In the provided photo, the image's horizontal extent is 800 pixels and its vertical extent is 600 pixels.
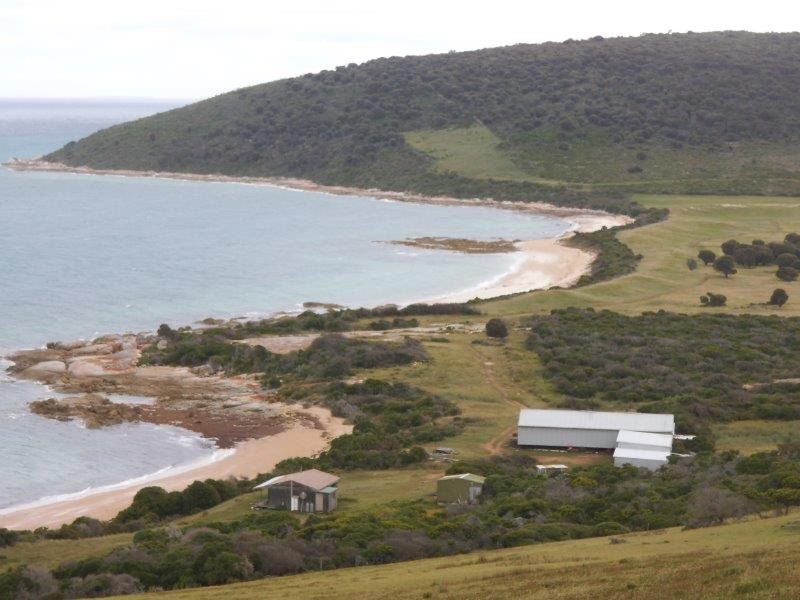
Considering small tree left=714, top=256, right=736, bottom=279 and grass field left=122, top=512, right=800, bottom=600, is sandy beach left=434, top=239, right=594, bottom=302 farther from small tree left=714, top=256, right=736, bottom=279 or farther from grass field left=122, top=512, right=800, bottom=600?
grass field left=122, top=512, right=800, bottom=600

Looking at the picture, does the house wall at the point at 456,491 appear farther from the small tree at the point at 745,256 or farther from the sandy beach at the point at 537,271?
the small tree at the point at 745,256

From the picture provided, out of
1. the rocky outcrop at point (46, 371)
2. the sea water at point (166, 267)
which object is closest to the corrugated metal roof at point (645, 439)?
the sea water at point (166, 267)

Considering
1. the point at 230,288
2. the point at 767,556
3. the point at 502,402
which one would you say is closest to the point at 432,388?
the point at 502,402

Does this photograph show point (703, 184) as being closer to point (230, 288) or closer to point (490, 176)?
point (490, 176)

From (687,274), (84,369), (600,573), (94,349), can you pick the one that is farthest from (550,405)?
(687,274)

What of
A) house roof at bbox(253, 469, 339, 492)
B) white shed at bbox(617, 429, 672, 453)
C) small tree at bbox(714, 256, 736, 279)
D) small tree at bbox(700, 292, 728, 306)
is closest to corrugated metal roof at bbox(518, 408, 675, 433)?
white shed at bbox(617, 429, 672, 453)

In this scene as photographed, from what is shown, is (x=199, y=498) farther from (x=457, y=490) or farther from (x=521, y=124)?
(x=521, y=124)
